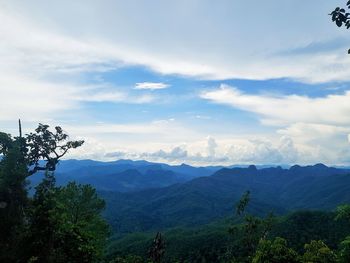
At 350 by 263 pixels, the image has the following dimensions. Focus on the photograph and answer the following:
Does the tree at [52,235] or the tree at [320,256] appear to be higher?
the tree at [52,235]

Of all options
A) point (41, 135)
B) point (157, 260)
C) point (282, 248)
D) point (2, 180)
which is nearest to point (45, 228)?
point (2, 180)

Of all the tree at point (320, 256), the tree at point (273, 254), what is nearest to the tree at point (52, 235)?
the tree at point (273, 254)

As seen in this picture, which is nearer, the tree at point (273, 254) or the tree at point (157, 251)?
the tree at point (157, 251)

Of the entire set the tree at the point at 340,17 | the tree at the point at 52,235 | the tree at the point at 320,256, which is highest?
the tree at the point at 340,17

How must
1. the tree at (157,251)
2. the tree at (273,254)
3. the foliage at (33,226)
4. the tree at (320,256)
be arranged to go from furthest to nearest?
the tree at (320,256), the tree at (273,254), the foliage at (33,226), the tree at (157,251)

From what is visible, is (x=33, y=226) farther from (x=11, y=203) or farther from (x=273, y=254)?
(x=273, y=254)

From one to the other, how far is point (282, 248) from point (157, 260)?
5140 cm

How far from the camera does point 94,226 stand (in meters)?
63.8

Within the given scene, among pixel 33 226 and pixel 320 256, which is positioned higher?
pixel 33 226

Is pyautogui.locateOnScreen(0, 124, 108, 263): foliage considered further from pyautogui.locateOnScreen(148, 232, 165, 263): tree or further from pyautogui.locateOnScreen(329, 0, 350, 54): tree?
pyautogui.locateOnScreen(329, 0, 350, 54): tree

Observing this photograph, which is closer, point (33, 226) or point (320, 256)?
point (33, 226)

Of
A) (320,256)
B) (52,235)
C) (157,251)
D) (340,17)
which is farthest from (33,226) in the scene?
(320,256)

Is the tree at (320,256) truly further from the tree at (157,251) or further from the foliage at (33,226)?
the tree at (157,251)

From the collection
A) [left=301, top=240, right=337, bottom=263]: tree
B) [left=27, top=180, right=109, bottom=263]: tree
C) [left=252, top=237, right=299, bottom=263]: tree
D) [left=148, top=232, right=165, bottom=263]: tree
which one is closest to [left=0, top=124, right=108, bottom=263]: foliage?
[left=27, top=180, right=109, bottom=263]: tree
